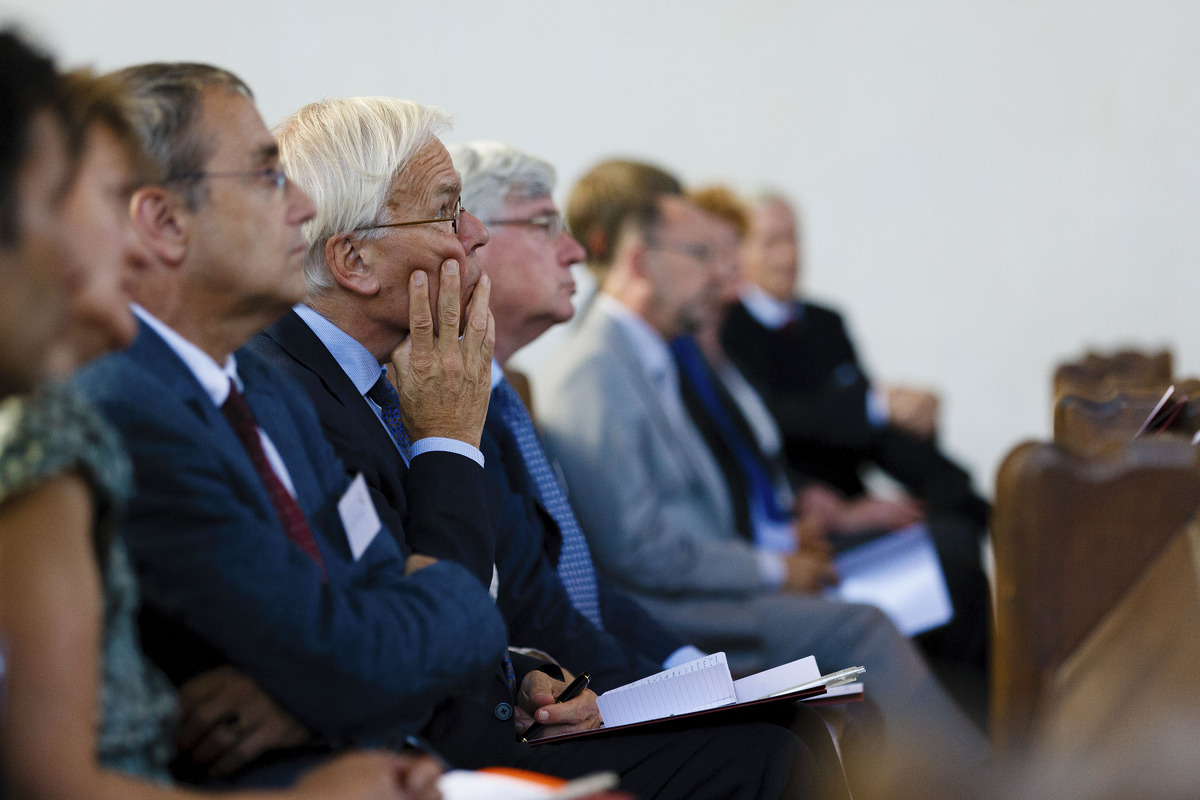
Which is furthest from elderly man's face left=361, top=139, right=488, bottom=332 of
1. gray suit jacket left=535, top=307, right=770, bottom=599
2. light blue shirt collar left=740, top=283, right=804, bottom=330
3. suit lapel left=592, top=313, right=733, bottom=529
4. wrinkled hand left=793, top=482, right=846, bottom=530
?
light blue shirt collar left=740, top=283, right=804, bottom=330

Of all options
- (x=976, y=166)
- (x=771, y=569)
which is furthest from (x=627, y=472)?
(x=976, y=166)

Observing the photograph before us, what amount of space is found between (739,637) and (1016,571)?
51.8 inches

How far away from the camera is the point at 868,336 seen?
6230 mm

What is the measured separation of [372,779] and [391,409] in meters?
0.80

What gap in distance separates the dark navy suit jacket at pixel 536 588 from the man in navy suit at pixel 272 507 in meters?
0.35

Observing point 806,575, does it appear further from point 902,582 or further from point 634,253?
point 634,253

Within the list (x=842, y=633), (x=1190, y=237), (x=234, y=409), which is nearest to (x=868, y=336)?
(x=1190, y=237)

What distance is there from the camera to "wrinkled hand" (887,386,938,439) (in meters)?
4.50

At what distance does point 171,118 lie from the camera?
3.95 ft

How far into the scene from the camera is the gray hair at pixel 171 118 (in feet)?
3.89

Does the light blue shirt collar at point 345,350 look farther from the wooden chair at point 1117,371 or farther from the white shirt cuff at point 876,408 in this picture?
the white shirt cuff at point 876,408

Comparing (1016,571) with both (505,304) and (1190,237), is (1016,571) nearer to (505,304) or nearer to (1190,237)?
(505,304)

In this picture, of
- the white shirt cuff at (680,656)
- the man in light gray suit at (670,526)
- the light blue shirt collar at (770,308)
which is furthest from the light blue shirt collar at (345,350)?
the light blue shirt collar at (770,308)

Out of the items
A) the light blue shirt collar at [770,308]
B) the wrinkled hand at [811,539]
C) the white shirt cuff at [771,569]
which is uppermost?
the light blue shirt collar at [770,308]
